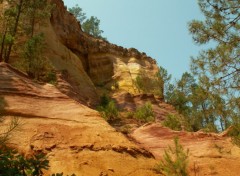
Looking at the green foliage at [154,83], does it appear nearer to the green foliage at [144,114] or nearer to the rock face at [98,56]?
the rock face at [98,56]

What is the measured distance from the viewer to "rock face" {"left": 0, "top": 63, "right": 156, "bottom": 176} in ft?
39.2

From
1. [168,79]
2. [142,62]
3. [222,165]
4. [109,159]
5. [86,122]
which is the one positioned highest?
[142,62]

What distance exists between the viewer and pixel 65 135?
1307 centimetres

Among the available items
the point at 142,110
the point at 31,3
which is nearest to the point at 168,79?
the point at 142,110

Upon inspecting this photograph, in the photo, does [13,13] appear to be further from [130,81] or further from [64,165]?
[130,81]

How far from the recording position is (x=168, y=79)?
125ft

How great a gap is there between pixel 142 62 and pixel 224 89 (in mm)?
32739

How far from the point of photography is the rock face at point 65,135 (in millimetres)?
11961

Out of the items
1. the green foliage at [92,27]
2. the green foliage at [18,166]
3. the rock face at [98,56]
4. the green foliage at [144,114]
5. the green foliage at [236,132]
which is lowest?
the green foliage at [236,132]

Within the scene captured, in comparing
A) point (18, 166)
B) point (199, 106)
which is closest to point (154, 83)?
point (199, 106)

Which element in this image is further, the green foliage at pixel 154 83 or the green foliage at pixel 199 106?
the green foliage at pixel 154 83

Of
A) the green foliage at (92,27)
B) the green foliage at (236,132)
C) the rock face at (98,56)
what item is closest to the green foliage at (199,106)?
the green foliage at (236,132)

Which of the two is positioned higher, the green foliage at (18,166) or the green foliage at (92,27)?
the green foliage at (92,27)

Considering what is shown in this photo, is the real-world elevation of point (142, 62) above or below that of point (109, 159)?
above
